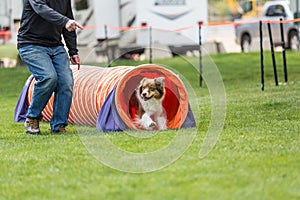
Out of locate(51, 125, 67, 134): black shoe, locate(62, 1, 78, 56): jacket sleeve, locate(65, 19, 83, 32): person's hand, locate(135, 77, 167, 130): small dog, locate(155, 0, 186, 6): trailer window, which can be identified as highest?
locate(155, 0, 186, 6): trailer window

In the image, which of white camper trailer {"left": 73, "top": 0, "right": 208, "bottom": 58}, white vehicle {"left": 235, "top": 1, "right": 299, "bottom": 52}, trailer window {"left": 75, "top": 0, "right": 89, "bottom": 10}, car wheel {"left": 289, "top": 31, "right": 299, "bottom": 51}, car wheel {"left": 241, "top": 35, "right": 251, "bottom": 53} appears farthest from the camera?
car wheel {"left": 241, "top": 35, "right": 251, "bottom": 53}

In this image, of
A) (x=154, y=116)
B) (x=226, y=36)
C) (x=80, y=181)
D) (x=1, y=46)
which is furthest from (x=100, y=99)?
(x=226, y=36)

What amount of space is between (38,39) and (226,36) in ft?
99.2

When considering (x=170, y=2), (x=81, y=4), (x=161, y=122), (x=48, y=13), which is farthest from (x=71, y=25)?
(x=81, y=4)

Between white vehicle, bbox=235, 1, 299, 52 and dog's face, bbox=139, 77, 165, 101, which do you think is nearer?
dog's face, bbox=139, 77, 165, 101

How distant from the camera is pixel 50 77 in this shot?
770cm

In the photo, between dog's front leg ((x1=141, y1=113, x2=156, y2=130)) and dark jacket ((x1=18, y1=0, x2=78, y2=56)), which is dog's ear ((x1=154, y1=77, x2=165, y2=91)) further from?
dark jacket ((x1=18, y1=0, x2=78, y2=56))

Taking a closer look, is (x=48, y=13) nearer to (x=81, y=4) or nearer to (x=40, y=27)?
(x=40, y=27)

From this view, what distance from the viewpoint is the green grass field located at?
190 inches

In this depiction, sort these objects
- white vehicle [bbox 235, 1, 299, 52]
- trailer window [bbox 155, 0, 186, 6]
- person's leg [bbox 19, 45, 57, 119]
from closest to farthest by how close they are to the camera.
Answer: person's leg [bbox 19, 45, 57, 119]
trailer window [bbox 155, 0, 186, 6]
white vehicle [bbox 235, 1, 299, 52]

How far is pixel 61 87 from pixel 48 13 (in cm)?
82

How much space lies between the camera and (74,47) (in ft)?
26.6

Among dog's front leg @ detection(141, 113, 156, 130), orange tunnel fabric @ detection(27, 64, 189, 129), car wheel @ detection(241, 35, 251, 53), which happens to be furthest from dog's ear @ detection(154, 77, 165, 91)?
car wheel @ detection(241, 35, 251, 53)

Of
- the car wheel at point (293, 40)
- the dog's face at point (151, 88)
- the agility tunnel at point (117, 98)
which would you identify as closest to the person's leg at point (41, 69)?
the agility tunnel at point (117, 98)
